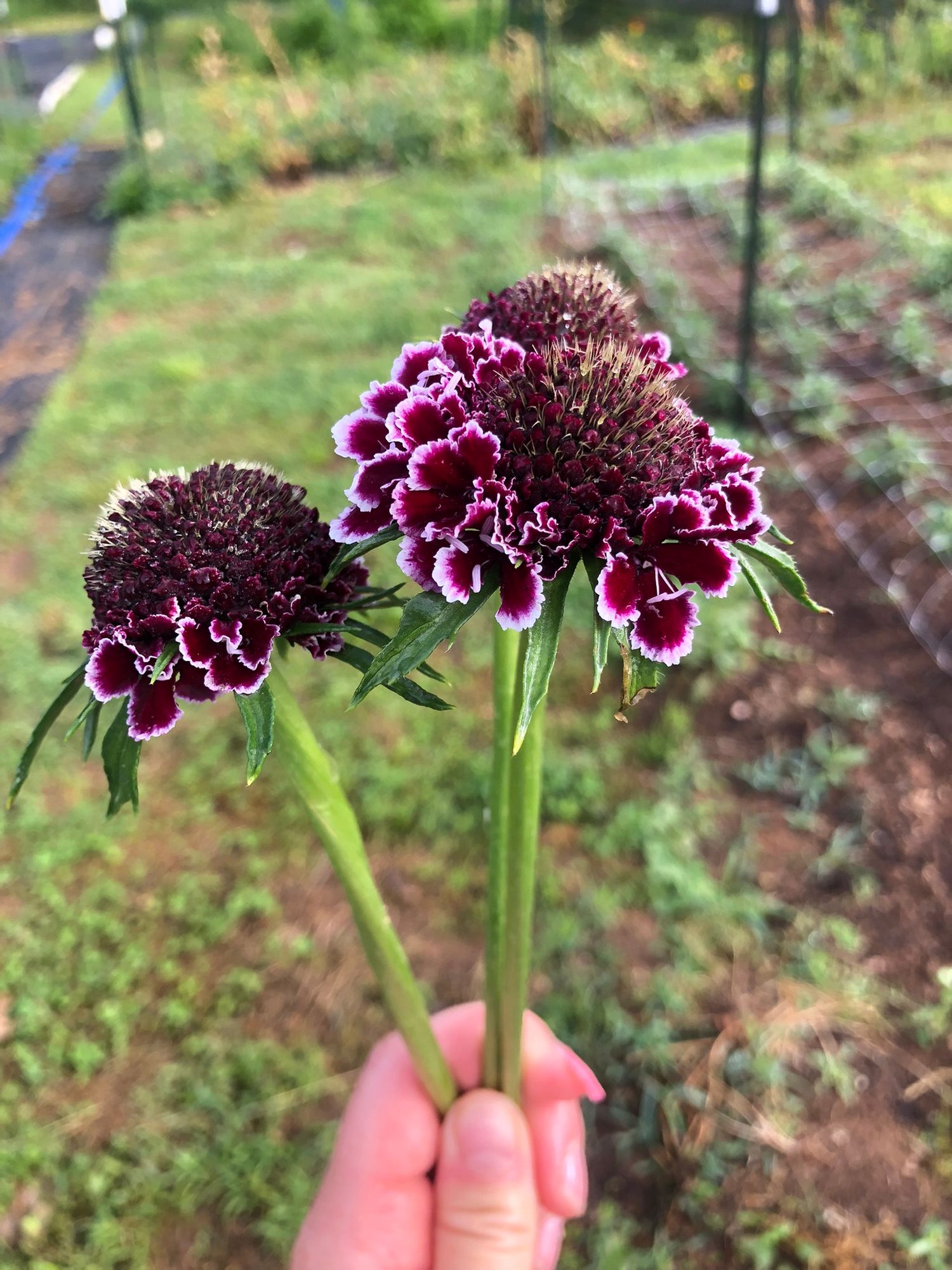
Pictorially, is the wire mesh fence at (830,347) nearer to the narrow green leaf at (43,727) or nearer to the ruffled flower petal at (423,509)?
the ruffled flower petal at (423,509)

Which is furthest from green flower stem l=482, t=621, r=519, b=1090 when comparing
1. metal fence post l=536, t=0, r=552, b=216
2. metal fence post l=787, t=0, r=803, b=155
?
metal fence post l=787, t=0, r=803, b=155

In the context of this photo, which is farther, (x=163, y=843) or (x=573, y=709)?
(x=573, y=709)

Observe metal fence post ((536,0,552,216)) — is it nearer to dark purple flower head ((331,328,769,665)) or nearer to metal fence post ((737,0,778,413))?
metal fence post ((737,0,778,413))

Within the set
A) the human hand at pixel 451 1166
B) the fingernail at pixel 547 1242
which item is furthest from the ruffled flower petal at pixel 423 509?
the fingernail at pixel 547 1242

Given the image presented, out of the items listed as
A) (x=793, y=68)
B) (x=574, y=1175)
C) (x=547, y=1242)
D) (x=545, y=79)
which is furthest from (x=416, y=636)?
(x=793, y=68)

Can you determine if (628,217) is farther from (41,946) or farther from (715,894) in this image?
(41,946)

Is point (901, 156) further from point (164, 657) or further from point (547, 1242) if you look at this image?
point (164, 657)

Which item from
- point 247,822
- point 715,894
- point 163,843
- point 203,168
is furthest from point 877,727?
point 203,168
